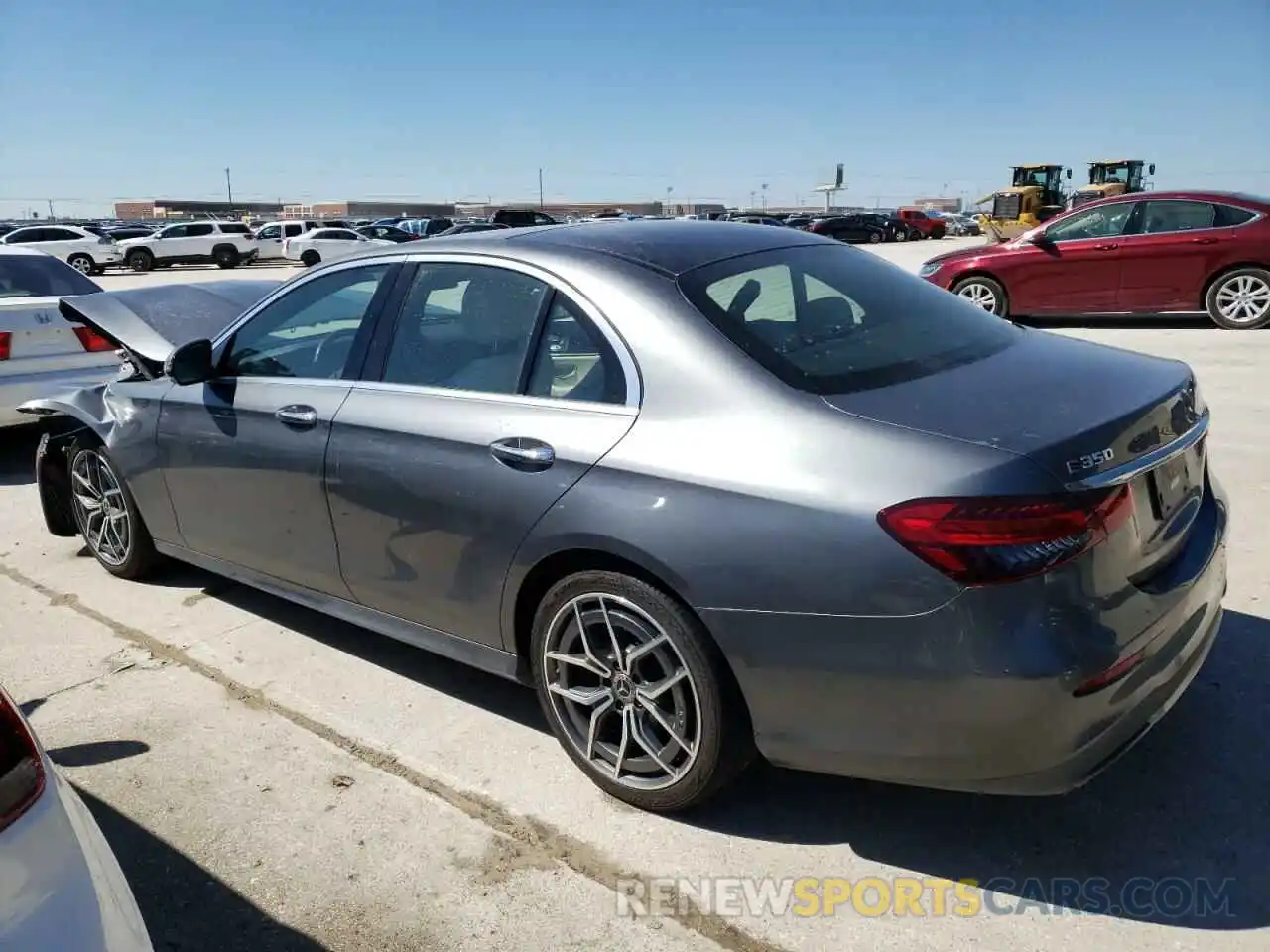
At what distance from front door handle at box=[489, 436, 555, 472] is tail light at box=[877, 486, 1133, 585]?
1.08 meters

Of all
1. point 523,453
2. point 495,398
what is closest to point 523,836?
point 523,453

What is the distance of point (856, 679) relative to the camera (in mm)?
2359

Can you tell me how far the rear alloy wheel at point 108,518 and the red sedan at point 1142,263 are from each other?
896cm

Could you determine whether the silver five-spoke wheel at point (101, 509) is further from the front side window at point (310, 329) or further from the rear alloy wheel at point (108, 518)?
the front side window at point (310, 329)

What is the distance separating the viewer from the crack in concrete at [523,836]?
2.44 meters

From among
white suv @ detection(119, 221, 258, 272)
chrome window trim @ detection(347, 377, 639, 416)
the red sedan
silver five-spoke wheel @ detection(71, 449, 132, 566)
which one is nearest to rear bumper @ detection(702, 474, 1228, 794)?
chrome window trim @ detection(347, 377, 639, 416)

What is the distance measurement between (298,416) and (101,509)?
6.30ft

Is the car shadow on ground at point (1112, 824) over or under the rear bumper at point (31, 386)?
under

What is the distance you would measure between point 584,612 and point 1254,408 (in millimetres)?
6361

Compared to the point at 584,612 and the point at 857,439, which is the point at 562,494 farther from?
the point at 857,439

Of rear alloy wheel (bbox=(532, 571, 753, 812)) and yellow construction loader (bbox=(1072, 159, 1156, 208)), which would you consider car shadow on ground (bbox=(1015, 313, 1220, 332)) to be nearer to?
rear alloy wheel (bbox=(532, 571, 753, 812))

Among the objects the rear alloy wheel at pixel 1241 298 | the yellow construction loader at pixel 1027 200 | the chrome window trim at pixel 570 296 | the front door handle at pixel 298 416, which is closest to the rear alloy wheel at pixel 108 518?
the front door handle at pixel 298 416

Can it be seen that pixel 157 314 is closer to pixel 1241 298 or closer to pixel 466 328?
pixel 466 328

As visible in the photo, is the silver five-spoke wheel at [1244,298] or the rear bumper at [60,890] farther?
the silver five-spoke wheel at [1244,298]
